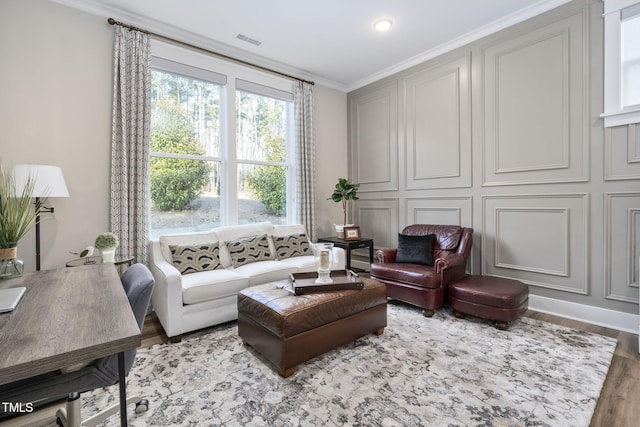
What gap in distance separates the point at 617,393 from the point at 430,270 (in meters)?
1.54

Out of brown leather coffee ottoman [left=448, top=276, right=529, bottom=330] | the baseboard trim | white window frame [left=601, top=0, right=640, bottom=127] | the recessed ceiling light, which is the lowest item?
the baseboard trim

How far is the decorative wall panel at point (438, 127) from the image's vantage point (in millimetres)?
3705

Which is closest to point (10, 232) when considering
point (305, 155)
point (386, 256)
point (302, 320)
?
point (302, 320)

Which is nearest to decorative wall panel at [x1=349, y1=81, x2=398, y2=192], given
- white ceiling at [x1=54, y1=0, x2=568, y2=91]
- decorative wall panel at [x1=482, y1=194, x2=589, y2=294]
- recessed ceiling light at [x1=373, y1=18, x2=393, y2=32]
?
white ceiling at [x1=54, y1=0, x2=568, y2=91]

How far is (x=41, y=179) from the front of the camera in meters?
2.33

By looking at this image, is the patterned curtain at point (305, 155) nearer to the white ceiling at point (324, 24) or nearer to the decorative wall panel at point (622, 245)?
the white ceiling at point (324, 24)

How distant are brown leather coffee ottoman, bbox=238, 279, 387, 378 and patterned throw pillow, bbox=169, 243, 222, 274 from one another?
0.84 metres

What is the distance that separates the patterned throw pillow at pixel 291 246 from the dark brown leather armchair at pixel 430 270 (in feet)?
3.01

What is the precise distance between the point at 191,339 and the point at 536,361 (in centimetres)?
269

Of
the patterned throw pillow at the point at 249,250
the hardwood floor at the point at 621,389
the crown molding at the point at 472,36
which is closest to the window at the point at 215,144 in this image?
the patterned throw pillow at the point at 249,250

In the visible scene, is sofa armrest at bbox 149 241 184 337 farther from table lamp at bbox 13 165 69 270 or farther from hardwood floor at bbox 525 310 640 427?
hardwood floor at bbox 525 310 640 427

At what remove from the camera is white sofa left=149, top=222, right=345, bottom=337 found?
99.0 inches

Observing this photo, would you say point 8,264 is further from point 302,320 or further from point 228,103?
point 228,103

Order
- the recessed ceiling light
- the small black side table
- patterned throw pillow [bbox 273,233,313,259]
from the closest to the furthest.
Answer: the recessed ceiling light
patterned throw pillow [bbox 273,233,313,259]
the small black side table
